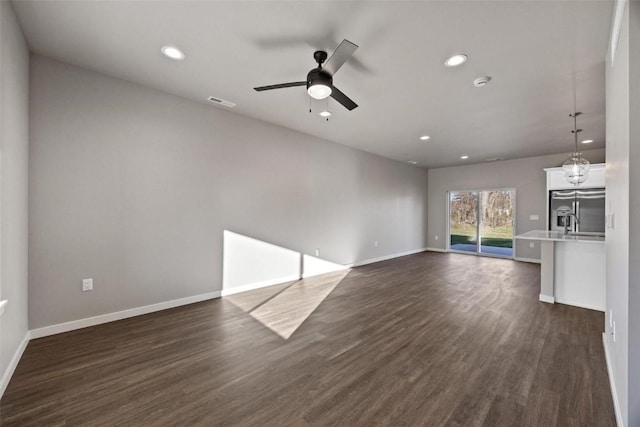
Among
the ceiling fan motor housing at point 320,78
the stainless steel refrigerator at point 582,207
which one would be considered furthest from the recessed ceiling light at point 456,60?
the stainless steel refrigerator at point 582,207

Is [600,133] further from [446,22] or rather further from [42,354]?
[42,354]

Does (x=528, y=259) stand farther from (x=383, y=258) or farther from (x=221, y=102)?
(x=221, y=102)

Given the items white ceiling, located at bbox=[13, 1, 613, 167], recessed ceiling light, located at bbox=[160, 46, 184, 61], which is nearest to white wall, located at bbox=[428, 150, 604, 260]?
white ceiling, located at bbox=[13, 1, 613, 167]

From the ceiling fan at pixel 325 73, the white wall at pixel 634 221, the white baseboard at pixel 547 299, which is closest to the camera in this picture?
the white wall at pixel 634 221

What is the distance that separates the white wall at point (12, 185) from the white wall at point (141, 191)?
210mm

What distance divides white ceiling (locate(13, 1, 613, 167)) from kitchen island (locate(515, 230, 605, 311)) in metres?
1.92

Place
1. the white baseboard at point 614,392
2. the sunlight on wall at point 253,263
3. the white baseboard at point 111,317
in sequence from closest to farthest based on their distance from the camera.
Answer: the white baseboard at point 614,392 → the white baseboard at point 111,317 → the sunlight on wall at point 253,263

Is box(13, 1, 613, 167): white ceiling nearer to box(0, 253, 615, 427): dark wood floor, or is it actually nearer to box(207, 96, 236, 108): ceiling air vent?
box(207, 96, 236, 108): ceiling air vent

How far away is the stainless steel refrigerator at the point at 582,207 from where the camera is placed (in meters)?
5.88

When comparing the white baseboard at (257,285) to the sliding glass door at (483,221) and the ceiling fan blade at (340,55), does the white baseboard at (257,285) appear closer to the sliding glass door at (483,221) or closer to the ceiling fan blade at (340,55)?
→ the ceiling fan blade at (340,55)

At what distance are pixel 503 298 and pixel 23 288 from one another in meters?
5.70

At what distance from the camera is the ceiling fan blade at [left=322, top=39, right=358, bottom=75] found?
2029mm

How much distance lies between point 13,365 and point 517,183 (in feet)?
31.6

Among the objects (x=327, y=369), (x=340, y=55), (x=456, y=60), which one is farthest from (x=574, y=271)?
(x=340, y=55)
